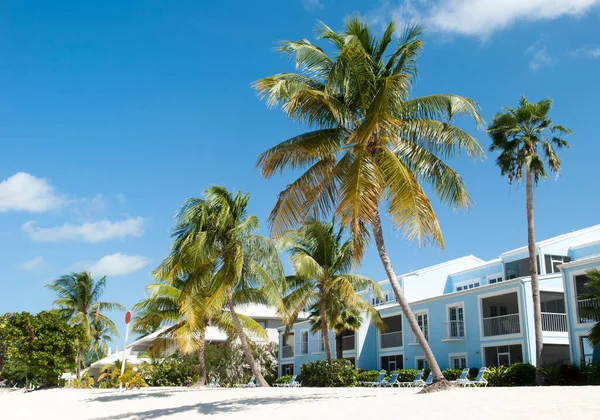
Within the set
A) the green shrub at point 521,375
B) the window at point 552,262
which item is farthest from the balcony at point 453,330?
the green shrub at point 521,375

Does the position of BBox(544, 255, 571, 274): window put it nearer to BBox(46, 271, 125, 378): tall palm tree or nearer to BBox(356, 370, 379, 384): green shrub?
BBox(356, 370, 379, 384): green shrub

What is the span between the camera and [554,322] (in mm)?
28281

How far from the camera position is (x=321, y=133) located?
16.3m

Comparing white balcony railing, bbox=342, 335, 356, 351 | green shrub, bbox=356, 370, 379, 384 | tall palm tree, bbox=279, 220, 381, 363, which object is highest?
tall palm tree, bbox=279, 220, 381, 363

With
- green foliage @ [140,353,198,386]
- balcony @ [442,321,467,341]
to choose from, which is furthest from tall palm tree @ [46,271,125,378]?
balcony @ [442,321,467,341]

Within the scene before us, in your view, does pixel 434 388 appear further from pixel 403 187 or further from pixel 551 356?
pixel 551 356

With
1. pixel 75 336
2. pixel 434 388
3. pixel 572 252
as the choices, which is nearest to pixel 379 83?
pixel 434 388

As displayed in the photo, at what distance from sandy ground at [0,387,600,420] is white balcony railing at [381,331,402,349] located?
1735cm

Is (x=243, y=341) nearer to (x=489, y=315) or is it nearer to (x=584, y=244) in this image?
(x=489, y=315)

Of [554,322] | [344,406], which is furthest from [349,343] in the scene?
[344,406]

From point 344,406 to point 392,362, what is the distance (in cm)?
2375

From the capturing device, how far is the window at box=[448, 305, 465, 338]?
3075 centimetres

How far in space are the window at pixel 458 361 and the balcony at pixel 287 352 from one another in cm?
1662

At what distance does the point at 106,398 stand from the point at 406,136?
14.9 meters
